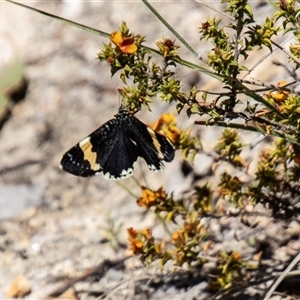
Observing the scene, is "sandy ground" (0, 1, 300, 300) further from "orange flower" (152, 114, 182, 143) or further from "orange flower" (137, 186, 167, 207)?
"orange flower" (152, 114, 182, 143)

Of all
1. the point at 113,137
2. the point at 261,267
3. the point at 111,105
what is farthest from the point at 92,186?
the point at 261,267

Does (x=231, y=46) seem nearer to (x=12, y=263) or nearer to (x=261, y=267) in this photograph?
(x=261, y=267)

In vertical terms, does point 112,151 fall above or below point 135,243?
above

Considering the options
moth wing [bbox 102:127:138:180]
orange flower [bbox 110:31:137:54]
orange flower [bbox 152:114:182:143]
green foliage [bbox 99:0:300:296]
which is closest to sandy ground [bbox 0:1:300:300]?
green foliage [bbox 99:0:300:296]

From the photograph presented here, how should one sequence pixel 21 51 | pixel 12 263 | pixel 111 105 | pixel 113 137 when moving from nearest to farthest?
1. pixel 113 137
2. pixel 12 263
3. pixel 111 105
4. pixel 21 51

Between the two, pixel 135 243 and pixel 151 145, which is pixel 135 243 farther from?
pixel 151 145

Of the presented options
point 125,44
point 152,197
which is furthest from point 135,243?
point 125,44

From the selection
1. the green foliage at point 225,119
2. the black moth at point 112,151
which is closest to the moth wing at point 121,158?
the black moth at point 112,151

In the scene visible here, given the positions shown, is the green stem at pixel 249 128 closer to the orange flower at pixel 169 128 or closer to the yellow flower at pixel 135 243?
the orange flower at pixel 169 128
